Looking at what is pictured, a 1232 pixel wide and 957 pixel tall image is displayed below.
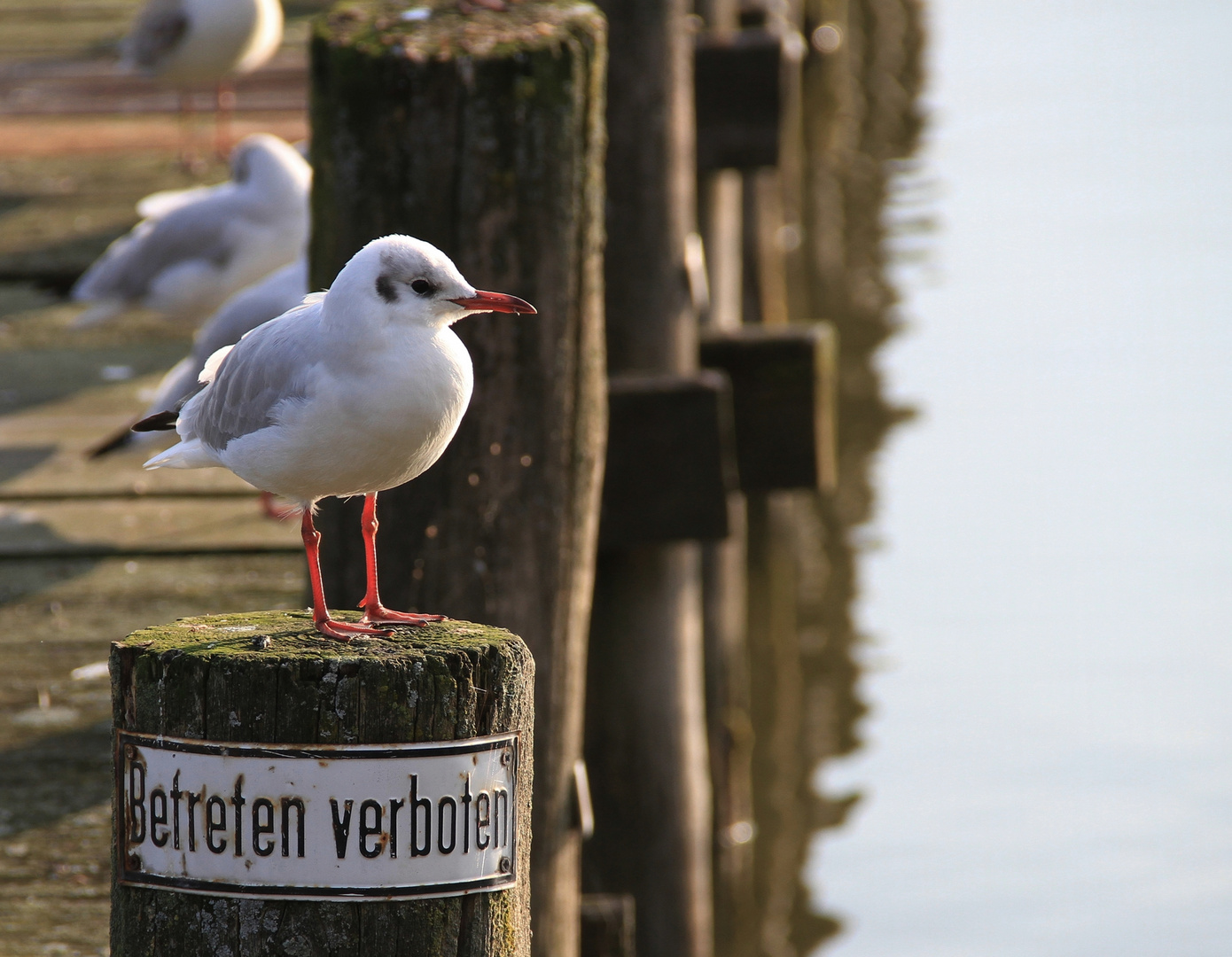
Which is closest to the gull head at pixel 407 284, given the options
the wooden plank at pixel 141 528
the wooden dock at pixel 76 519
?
the wooden dock at pixel 76 519

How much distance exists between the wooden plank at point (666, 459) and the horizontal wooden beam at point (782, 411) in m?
0.87

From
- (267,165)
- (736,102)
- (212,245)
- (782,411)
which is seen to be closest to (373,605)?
(782,411)

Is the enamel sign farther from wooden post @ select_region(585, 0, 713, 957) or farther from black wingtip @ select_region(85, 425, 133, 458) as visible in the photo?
black wingtip @ select_region(85, 425, 133, 458)

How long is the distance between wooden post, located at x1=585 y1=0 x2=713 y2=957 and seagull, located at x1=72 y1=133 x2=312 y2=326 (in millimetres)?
1593

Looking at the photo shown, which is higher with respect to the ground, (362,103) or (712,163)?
(362,103)

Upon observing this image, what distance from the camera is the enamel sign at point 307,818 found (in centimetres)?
207

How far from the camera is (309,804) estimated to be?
2.07 metres

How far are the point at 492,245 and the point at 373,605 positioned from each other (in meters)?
0.82

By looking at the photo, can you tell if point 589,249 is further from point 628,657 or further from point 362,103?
point 628,657

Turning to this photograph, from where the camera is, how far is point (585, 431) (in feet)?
11.2

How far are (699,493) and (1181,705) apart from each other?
600 cm

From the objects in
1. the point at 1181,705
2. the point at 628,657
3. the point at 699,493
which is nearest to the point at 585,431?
the point at 699,493

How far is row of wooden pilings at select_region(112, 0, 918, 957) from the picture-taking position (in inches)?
85.7

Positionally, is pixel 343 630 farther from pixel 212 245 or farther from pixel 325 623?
pixel 212 245
